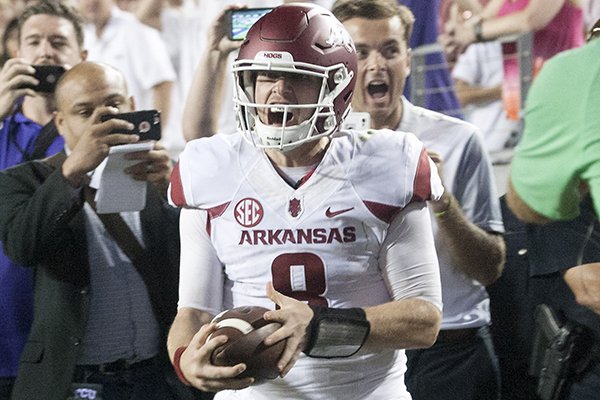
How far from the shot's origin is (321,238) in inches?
93.0

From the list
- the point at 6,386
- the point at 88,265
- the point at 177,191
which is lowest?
the point at 6,386

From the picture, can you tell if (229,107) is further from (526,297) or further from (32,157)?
(526,297)

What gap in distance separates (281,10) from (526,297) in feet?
4.48

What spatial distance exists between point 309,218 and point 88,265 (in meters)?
1.21

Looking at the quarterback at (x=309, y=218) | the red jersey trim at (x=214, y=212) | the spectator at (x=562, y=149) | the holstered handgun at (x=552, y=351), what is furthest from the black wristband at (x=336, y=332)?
the holstered handgun at (x=552, y=351)

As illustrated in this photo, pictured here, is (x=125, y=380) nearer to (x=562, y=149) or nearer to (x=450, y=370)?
(x=450, y=370)

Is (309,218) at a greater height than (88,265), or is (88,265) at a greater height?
(309,218)

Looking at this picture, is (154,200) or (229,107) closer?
(154,200)

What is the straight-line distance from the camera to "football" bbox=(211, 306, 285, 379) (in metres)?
2.18

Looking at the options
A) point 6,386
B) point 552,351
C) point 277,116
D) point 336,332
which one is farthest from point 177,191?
point 6,386

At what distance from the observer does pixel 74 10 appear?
398 cm

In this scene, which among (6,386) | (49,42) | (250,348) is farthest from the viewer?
(49,42)

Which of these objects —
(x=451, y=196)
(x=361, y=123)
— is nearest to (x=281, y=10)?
(x=361, y=123)

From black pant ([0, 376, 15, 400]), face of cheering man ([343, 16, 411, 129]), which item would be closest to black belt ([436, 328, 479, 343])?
face of cheering man ([343, 16, 411, 129])
